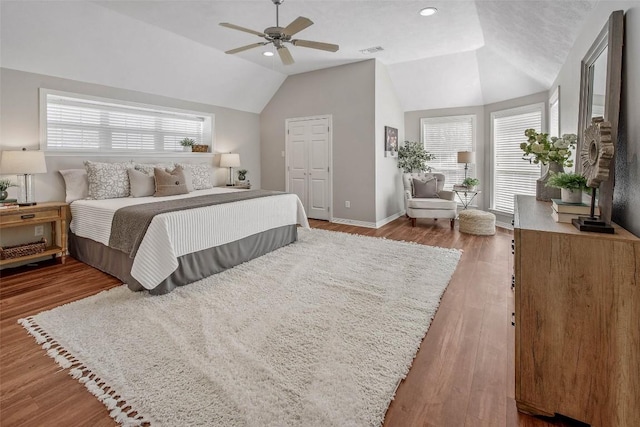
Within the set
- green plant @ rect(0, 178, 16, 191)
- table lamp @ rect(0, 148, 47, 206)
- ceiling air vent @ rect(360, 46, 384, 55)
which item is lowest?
green plant @ rect(0, 178, 16, 191)

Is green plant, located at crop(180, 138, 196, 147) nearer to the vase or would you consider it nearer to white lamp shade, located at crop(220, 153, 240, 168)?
white lamp shade, located at crop(220, 153, 240, 168)

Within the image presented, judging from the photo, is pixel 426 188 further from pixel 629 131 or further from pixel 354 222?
pixel 629 131

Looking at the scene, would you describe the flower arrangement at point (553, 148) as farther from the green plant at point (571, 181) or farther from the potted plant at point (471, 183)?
the potted plant at point (471, 183)

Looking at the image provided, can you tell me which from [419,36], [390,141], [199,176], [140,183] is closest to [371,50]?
[419,36]

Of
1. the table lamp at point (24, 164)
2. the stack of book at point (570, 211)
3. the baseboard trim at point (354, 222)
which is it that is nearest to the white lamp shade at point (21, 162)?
the table lamp at point (24, 164)

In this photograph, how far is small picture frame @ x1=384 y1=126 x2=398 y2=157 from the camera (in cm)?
592

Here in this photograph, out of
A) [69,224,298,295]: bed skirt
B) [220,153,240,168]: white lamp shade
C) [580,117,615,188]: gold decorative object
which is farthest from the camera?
[220,153,240,168]: white lamp shade

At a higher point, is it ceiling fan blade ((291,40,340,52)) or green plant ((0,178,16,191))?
ceiling fan blade ((291,40,340,52))

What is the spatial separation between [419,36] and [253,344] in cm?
441

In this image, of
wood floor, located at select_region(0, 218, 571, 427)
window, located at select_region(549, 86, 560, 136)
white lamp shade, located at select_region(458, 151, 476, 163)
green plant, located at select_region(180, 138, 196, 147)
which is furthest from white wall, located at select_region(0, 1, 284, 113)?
window, located at select_region(549, 86, 560, 136)

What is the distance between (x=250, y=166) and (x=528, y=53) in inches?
201

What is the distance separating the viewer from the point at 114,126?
15.9 feet

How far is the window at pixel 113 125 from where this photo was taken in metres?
4.20

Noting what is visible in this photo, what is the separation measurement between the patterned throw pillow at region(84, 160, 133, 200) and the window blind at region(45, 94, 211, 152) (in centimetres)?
51
